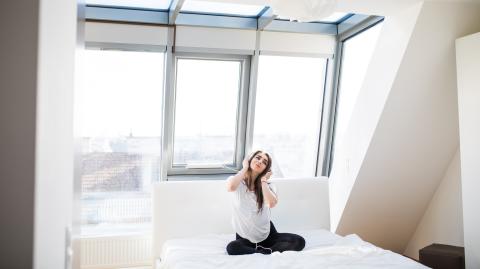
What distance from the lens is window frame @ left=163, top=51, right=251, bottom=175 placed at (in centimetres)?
429

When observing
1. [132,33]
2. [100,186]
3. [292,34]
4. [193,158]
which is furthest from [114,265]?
[292,34]

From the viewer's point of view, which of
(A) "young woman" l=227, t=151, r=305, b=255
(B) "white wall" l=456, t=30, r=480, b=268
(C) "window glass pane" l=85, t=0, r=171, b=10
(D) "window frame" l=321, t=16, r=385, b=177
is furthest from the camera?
(D) "window frame" l=321, t=16, r=385, b=177

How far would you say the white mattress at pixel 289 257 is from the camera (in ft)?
8.84

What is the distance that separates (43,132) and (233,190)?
299 centimetres

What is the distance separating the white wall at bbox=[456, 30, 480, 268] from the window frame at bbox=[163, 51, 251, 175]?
6.91 feet

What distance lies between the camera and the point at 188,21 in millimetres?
4094

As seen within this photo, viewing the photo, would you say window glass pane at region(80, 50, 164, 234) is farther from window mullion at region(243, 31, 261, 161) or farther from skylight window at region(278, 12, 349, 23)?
skylight window at region(278, 12, 349, 23)

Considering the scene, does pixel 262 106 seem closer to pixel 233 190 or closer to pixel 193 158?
pixel 193 158

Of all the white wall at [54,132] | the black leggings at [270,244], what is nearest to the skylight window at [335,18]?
the black leggings at [270,244]

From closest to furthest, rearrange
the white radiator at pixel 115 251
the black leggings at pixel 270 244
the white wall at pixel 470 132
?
1. the white wall at pixel 470 132
2. the black leggings at pixel 270 244
3. the white radiator at pixel 115 251

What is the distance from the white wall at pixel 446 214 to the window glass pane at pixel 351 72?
1055 mm

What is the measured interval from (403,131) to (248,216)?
1512mm

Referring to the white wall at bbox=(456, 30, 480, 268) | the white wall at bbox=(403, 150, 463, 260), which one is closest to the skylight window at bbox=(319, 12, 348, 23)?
the white wall at bbox=(456, 30, 480, 268)

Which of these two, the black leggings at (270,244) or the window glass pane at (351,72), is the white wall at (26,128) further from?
the window glass pane at (351,72)
